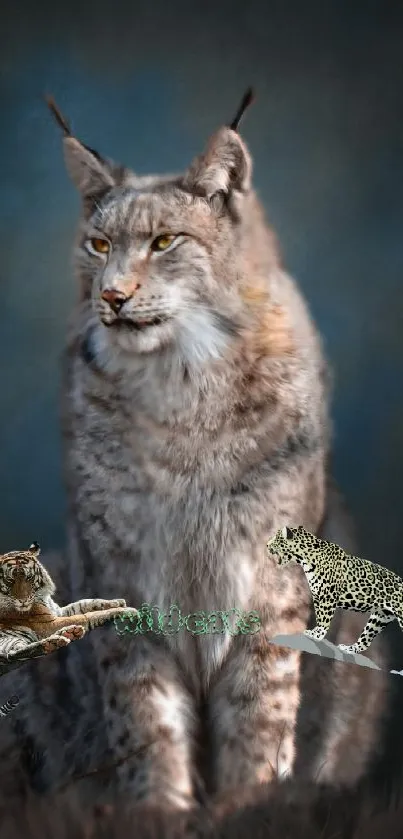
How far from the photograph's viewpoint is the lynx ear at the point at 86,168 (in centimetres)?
248

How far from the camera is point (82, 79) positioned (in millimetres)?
2607

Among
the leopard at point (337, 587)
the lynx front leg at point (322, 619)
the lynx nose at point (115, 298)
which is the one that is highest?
the lynx nose at point (115, 298)

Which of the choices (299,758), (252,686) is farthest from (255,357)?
(299,758)

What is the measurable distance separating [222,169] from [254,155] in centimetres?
16

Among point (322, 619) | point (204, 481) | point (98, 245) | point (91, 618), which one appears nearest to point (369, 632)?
point (322, 619)

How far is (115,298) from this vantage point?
7.63 ft

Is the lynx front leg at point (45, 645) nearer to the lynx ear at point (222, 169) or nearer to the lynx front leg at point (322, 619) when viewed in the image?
the lynx front leg at point (322, 619)

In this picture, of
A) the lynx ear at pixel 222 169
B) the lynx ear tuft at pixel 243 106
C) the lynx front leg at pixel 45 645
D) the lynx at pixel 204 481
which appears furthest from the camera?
the lynx ear tuft at pixel 243 106

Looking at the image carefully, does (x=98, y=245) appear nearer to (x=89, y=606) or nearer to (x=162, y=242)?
(x=162, y=242)

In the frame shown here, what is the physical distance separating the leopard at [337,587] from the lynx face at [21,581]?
61cm

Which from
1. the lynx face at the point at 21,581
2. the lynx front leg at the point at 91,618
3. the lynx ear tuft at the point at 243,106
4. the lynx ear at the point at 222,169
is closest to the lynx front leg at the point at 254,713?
the lynx front leg at the point at 91,618

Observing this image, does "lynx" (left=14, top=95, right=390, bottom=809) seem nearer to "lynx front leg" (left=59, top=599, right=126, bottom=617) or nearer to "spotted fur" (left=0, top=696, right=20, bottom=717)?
"lynx front leg" (left=59, top=599, right=126, bottom=617)

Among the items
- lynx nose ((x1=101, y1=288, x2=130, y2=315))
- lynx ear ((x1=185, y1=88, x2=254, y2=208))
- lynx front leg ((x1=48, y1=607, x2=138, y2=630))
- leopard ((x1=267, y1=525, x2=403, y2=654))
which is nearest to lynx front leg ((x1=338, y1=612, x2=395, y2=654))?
leopard ((x1=267, y1=525, x2=403, y2=654))

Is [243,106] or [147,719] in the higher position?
[243,106]
